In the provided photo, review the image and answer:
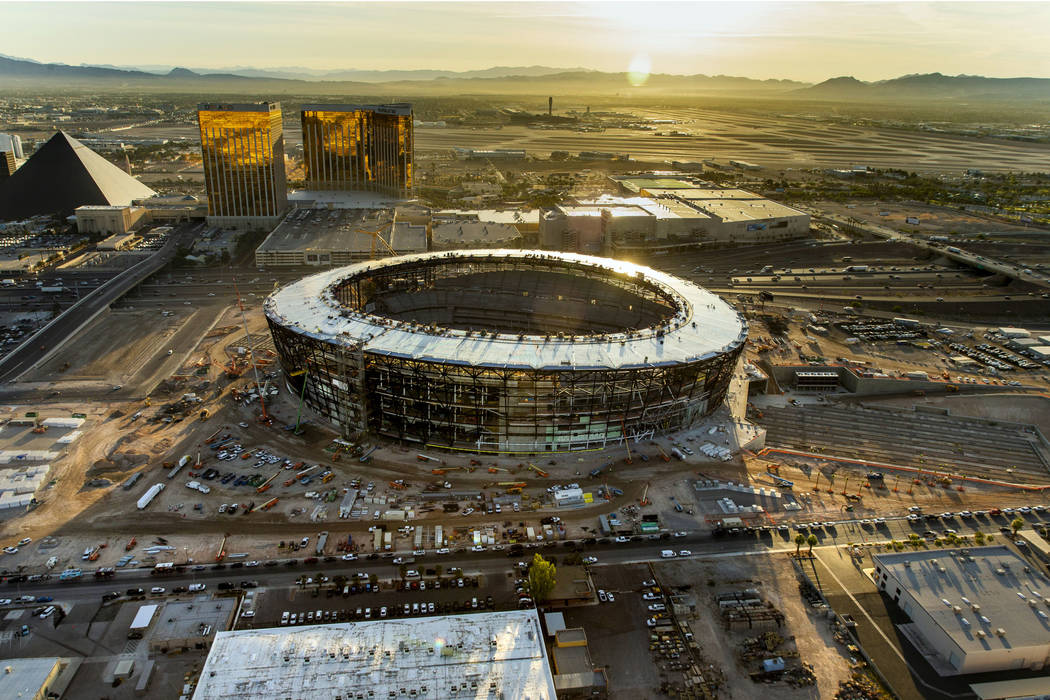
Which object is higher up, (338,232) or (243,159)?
(243,159)

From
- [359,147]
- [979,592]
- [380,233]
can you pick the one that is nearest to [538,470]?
[979,592]

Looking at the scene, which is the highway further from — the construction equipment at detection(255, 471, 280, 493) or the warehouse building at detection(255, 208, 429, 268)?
the warehouse building at detection(255, 208, 429, 268)

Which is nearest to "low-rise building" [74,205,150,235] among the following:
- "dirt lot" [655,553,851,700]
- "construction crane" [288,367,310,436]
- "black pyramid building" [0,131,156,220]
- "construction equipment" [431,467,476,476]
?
"black pyramid building" [0,131,156,220]

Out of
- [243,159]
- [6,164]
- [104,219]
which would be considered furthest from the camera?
[6,164]

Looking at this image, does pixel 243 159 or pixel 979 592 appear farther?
pixel 243 159

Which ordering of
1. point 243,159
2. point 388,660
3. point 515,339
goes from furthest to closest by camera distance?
point 243,159 → point 515,339 → point 388,660

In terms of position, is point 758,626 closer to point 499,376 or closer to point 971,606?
point 971,606
